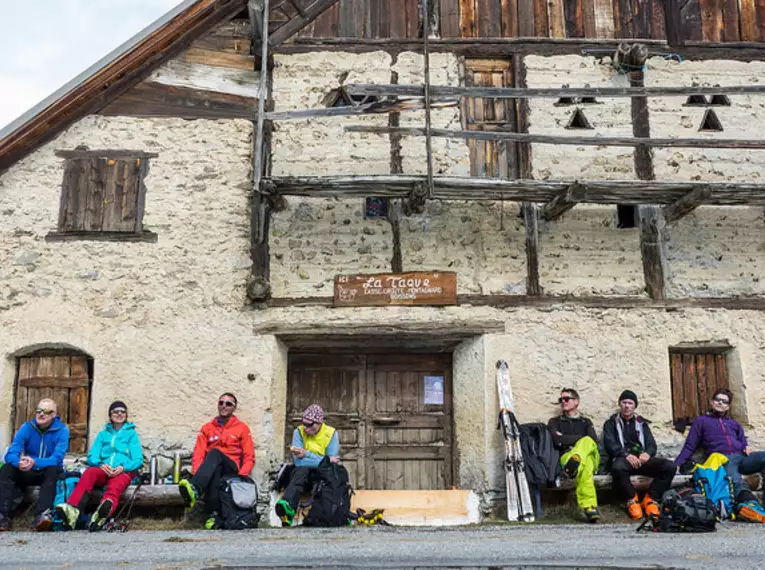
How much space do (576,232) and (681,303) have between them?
1359 millimetres

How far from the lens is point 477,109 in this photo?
9.21m

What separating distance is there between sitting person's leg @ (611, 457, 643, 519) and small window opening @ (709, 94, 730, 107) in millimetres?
4465

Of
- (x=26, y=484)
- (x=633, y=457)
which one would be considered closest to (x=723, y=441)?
(x=633, y=457)

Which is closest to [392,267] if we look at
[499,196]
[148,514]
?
[499,196]

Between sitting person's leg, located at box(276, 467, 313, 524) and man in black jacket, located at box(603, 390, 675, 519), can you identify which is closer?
sitting person's leg, located at box(276, 467, 313, 524)

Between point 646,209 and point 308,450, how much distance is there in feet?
15.2

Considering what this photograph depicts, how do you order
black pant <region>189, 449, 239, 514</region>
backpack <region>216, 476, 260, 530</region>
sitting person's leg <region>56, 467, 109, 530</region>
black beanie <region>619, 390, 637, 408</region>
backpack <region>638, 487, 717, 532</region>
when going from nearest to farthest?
backpack <region>638, 487, 717, 532</region>
sitting person's leg <region>56, 467, 109, 530</region>
backpack <region>216, 476, 260, 530</region>
black pant <region>189, 449, 239, 514</region>
black beanie <region>619, 390, 637, 408</region>

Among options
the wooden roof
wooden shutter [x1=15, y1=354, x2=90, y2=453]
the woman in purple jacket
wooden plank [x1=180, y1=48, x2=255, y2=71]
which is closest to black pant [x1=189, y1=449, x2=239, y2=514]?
wooden shutter [x1=15, y1=354, x2=90, y2=453]

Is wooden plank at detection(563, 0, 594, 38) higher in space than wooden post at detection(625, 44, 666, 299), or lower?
higher

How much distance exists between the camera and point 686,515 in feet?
19.4

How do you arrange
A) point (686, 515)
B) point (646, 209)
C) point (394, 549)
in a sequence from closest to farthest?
point (394, 549) < point (686, 515) < point (646, 209)

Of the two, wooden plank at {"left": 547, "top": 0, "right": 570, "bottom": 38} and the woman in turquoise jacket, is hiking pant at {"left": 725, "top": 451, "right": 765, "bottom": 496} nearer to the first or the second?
wooden plank at {"left": 547, "top": 0, "right": 570, "bottom": 38}

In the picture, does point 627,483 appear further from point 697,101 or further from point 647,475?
point 697,101

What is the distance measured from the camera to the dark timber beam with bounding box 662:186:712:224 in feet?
26.2
